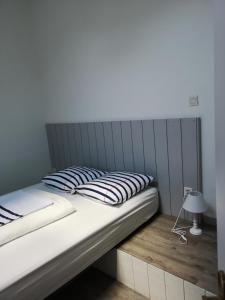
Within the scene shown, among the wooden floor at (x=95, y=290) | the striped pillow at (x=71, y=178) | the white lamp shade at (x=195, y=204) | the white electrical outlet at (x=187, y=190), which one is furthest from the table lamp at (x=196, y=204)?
the striped pillow at (x=71, y=178)

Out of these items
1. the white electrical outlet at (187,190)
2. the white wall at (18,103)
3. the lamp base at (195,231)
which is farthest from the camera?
the white wall at (18,103)

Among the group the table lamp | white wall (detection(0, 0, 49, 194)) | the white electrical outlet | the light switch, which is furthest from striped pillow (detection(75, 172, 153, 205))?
white wall (detection(0, 0, 49, 194))

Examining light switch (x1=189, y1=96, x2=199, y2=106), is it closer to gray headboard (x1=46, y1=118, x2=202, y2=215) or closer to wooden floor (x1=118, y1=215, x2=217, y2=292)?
gray headboard (x1=46, y1=118, x2=202, y2=215)

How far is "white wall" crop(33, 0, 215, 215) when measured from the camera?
1.81 metres

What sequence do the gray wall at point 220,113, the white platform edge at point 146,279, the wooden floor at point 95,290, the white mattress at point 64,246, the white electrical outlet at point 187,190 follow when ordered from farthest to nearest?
the white electrical outlet at point 187,190
the wooden floor at point 95,290
the white platform edge at point 146,279
the white mattress at point 64,246
the gray wall at point 220,113

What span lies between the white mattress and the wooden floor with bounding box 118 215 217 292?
11 cm

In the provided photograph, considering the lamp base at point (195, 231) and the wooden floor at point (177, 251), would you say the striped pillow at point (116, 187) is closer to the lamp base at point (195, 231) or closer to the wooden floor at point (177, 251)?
the wooden floor at point (177, 251)

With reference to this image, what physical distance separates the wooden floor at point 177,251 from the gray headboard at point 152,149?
32 cm

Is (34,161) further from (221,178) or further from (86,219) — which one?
(221,178)

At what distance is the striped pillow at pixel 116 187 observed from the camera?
1.95m

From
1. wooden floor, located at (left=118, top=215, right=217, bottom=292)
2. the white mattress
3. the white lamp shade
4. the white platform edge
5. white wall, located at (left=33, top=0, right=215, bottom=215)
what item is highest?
white wall, located at (left=33, top=0, right=215, bottom=215)

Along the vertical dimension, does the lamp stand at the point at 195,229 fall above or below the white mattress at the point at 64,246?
below

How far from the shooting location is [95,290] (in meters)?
1.83

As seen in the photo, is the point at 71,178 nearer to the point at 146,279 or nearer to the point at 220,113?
the point at 146,279
